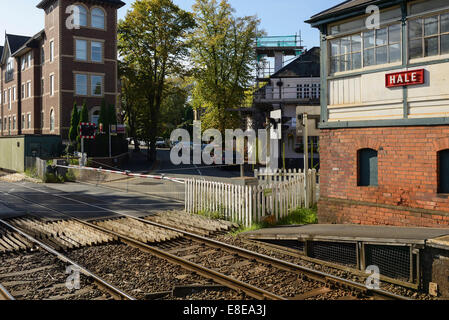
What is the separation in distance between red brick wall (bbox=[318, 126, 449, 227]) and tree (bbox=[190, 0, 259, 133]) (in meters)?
28.3

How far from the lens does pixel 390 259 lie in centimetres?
763

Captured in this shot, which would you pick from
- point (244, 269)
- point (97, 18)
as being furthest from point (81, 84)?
point (244, 269)

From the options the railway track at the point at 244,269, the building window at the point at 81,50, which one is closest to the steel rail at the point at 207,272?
the railway track at the point at 244,269

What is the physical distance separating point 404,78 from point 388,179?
7.87 ft

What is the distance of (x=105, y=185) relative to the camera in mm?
22797

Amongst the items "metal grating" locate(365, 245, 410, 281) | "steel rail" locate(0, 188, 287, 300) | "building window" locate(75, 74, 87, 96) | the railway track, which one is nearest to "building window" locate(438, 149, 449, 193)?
"metal grating" locate(365, 245, 410, 281)

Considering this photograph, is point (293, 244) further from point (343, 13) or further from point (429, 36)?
point (343, 13)

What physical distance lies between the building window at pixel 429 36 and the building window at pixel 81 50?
3316 cm

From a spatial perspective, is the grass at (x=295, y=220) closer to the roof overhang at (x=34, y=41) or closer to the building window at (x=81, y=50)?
the building window at (x=81, y=50)

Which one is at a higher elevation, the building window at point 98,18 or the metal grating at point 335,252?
the building window at point 98,18

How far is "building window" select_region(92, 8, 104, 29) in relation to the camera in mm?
38344

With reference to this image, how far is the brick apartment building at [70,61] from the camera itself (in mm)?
37344

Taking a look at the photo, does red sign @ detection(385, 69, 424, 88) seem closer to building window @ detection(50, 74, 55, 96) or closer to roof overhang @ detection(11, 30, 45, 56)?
building window @ detection(50, 74, 55, 96)
